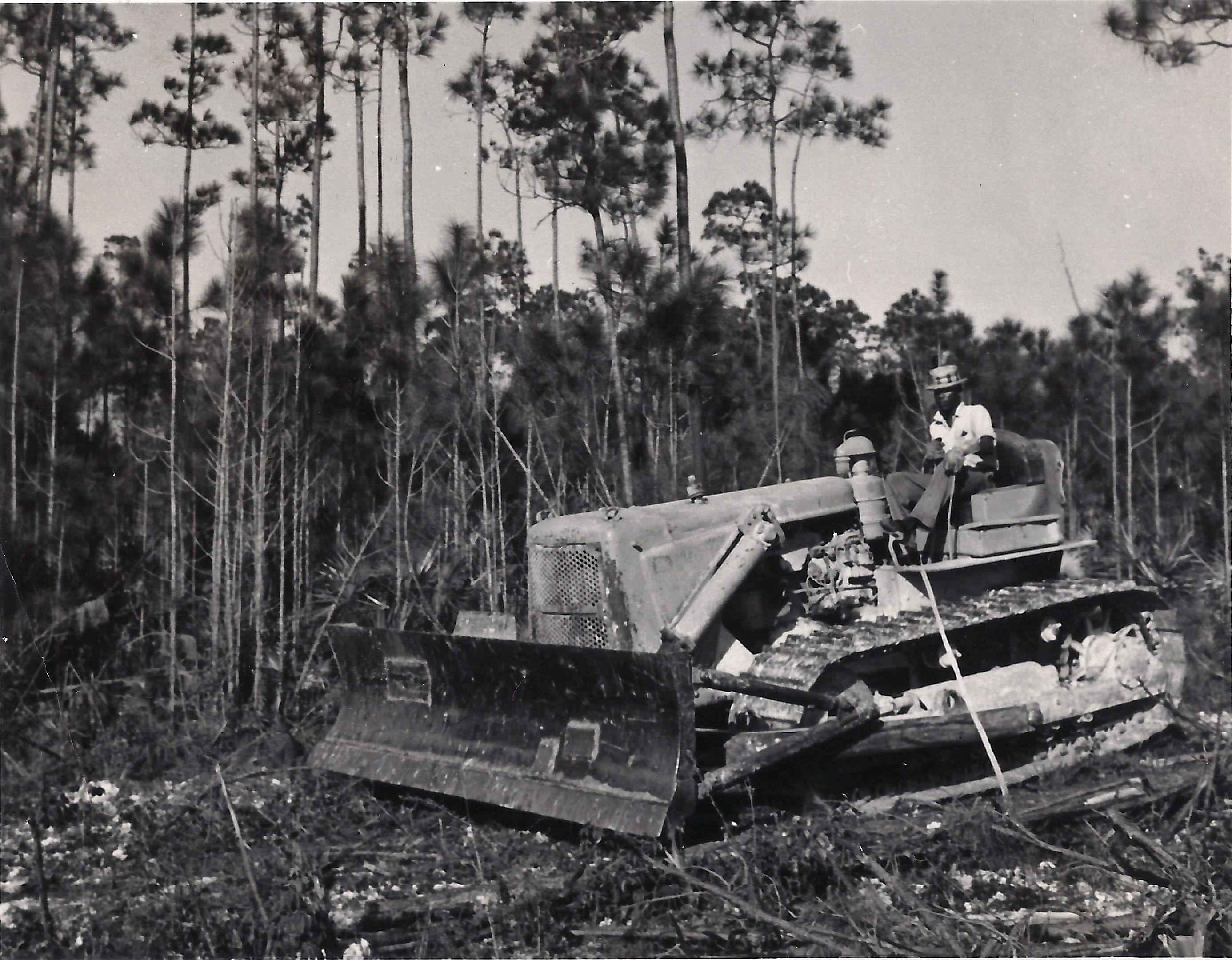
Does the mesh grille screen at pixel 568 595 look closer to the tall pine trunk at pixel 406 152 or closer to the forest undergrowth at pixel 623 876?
the forest undergrowth at pixel 623 876

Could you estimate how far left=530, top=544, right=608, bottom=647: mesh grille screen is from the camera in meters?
5.92

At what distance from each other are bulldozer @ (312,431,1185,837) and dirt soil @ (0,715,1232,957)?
11.5 inches

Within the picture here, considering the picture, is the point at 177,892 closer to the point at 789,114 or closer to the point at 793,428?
the point at 793,428

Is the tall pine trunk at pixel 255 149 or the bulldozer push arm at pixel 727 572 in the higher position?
the tall pine trunk at pixel 255 149

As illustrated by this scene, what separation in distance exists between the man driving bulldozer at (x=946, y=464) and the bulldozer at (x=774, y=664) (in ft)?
0.32

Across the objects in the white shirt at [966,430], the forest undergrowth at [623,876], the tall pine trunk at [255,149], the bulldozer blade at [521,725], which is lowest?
the forest undergrowth at [623,876]

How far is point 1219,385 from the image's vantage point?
15.6 metres

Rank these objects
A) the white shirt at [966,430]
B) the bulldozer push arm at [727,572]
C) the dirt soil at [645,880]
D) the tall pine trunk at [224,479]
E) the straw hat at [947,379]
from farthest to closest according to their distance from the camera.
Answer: the tall pine trunk at [224,479]
the straw hat at [947,379]
the white shirt at [966,430]
the bulldozer push arm at [727,572]
the dirt soil at [645,880]

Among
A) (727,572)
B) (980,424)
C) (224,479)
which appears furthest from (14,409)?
(980,424)

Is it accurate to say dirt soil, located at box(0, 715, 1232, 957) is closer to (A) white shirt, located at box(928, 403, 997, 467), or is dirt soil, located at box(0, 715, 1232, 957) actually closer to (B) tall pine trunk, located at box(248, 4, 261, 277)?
(A) white shirt, located at box(928, 403, 997, 467)

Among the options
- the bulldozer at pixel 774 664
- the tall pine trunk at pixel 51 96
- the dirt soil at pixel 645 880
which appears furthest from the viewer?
the tall pine trunk at pixel 51 96

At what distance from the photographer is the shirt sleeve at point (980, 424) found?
6.87 metres

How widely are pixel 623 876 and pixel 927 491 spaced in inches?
127

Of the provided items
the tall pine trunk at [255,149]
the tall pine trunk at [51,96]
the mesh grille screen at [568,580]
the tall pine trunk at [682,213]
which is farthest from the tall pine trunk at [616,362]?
the tall pine trunk at [51,96]
